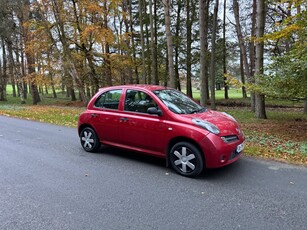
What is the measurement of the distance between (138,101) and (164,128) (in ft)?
3.14

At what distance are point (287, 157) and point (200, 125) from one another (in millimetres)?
2622

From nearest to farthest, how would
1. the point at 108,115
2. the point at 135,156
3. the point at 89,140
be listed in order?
the point at 108,115 → the point at 135,156 → the point at 89,140

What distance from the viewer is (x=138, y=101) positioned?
522 centimetres

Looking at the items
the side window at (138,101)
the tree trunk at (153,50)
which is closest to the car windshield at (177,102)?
the side window at (138,101)

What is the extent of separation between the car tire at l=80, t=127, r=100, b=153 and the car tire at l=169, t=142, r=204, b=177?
2170 mm

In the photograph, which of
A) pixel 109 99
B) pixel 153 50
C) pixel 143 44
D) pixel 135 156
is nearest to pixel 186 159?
pixel 135 156

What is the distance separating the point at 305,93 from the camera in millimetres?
7105

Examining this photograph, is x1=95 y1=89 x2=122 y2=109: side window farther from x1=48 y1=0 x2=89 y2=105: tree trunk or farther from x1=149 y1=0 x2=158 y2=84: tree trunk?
x1=48 y1=0 x2=89 y2=105: tree trunk

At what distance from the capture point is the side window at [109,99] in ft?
18.2

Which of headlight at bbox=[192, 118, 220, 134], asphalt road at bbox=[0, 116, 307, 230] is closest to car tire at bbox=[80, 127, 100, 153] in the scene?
asphalt road at bbox=[0, 116, 307, 230]

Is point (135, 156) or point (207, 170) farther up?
point (135, 156)

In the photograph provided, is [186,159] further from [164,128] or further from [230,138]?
[230,138]

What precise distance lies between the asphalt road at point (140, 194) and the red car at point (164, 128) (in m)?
0.36

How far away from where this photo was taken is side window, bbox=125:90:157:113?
5.05 meters
